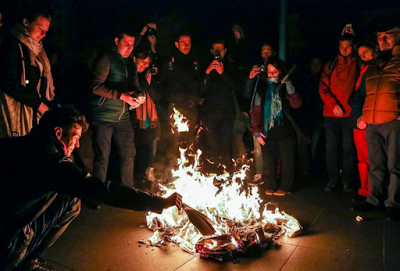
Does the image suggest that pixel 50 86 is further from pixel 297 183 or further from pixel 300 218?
pixel 297 183

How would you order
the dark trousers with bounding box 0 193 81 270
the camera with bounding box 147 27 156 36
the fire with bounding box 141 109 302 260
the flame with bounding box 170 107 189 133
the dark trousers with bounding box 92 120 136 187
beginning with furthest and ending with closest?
1. the camera with bounding box 147 27 156 36
2. the flame with bounding box 170 107 189 133
3. the dark trousers with bounding box 92 120 136 187
4. the fire with bounding box 141 109 302 260
5. the dark trousers with bounding box 0 193 81 270

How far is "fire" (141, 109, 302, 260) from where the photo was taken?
353cm

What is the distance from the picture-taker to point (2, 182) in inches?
95.6

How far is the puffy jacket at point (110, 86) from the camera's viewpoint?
5.00m

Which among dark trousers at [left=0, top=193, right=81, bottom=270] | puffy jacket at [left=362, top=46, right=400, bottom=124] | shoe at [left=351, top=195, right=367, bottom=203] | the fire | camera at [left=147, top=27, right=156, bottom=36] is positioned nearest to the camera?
dark trousers at [left=0, top=193, right=81, bottom=270]

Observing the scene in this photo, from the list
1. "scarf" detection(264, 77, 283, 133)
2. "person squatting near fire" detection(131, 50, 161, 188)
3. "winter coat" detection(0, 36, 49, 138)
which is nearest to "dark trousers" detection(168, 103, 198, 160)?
"person squatting near fire" detection(131, 50, 161, 188)

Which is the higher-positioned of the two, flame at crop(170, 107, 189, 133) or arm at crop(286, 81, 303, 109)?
arm at crop(286, 81, 303, 109)

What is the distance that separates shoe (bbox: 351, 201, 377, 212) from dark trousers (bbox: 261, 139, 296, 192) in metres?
1.25

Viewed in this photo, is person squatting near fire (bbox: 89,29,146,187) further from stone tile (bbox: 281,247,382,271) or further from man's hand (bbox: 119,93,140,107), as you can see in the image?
stone tile (bbox: 281,247,382,271)

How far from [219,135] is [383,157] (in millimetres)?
2764

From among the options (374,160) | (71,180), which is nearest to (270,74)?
Answer: (374,160)

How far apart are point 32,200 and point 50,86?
2.53 m

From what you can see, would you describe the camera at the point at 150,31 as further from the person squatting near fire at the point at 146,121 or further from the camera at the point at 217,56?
the camera at the point at 217,56

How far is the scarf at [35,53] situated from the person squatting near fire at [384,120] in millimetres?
4760
